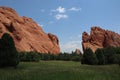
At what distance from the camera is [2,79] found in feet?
57.8

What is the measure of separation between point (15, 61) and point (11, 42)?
297 centimetres

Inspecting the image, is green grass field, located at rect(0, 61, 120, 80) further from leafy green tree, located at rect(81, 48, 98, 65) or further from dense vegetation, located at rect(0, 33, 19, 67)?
leafy green tree, located at rect(81, 48, 98, 65)

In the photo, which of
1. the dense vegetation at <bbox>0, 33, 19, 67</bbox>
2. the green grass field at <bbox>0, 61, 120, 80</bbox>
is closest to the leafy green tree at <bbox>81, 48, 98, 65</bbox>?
the dense vegetation at <bbox>0, 33, 19, 67</bbox>

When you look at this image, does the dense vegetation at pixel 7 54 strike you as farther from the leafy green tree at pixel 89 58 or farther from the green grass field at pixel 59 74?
the leafy green tree at pixel 89 58

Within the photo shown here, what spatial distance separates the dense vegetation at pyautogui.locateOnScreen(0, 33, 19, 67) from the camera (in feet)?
115

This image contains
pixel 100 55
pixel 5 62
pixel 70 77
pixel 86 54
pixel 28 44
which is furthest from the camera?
pixel 28 44

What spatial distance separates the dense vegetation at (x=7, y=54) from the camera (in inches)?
1385

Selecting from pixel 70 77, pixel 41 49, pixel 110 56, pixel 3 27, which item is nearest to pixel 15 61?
pixel 70 77

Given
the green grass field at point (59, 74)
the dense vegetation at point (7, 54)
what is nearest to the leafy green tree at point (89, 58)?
the dense vegetation at point (7, 54)

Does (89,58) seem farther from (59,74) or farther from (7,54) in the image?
(59,74)

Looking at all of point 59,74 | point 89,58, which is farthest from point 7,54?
point 89,58

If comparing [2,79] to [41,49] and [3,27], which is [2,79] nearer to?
[3,27]

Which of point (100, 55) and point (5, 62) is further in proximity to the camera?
point (100, 55)

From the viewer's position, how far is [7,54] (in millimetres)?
36031
